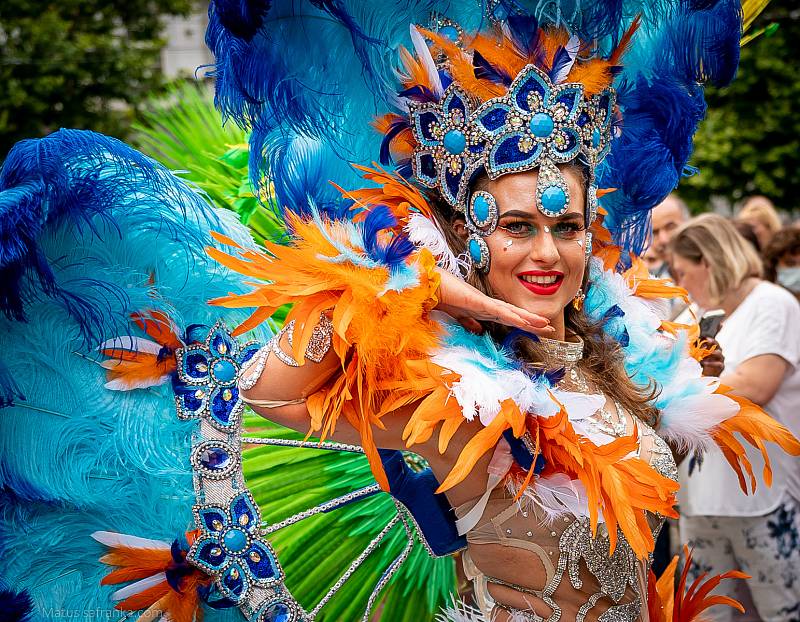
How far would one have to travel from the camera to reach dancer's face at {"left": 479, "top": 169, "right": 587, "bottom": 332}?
212cm

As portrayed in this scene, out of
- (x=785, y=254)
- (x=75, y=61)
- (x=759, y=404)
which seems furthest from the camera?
(x=75, y=61)

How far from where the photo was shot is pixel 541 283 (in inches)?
84.8

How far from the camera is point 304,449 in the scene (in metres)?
2.72

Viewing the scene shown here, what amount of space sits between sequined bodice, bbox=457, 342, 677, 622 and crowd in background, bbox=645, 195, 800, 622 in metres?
1.94

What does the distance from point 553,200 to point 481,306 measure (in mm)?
293

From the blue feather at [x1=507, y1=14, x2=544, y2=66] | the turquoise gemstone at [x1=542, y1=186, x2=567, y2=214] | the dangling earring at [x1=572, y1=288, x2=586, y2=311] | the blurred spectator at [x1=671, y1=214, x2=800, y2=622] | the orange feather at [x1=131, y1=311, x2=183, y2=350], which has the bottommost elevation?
the blurred spectator at [x1=671, y1=214, x2=800, y2=622]

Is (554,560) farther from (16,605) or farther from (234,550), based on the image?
(16,605)

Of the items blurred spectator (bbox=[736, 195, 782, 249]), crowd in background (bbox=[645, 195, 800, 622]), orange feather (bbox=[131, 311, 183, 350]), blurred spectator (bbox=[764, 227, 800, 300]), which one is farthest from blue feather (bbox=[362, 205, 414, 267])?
blurred spectator (bbox=[736, 195, 782, 249])

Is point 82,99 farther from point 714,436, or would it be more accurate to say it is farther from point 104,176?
point 714,436

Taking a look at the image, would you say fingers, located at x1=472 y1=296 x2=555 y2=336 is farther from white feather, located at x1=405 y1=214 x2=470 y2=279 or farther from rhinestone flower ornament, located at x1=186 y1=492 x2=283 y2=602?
rhinestone flower ornament, located at x1=186 y1=492 x2=283 y2=602

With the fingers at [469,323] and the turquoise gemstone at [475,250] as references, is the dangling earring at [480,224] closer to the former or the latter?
the turquoise gemstone at [475,250]

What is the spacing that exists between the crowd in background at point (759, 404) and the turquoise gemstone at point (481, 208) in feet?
6.67

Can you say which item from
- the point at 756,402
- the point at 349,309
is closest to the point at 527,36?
the point at 349,309

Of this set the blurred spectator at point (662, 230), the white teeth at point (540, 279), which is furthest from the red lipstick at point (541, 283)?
the blurred spectator at point (662, 230)
